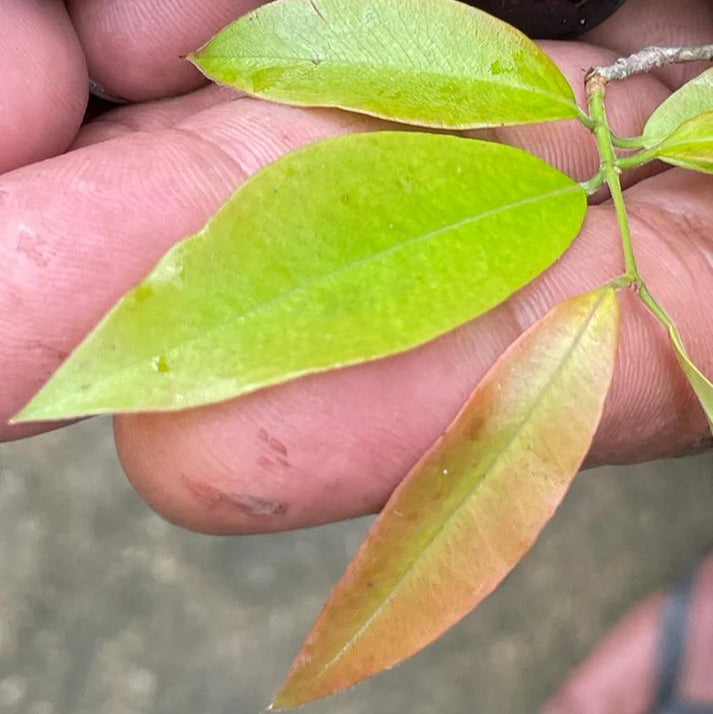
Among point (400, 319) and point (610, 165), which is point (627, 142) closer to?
point (610, 165)

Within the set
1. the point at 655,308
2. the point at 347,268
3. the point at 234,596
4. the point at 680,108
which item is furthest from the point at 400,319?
the point at 234,596

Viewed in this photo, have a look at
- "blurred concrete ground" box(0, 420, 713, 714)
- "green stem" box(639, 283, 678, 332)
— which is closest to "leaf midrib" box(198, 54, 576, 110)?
"green stem" box(639, 283, 678, 332)

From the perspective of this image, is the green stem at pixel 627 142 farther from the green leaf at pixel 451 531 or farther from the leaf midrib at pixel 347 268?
the green leaf at pixel 451 531

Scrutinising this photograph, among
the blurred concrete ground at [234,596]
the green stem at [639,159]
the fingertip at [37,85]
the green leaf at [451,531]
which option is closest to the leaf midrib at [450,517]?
the green leaf at [451,531]

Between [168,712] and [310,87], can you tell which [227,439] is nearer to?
[310,87]

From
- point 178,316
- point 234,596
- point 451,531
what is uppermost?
point 178,316

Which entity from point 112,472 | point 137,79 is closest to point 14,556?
point 112,472
